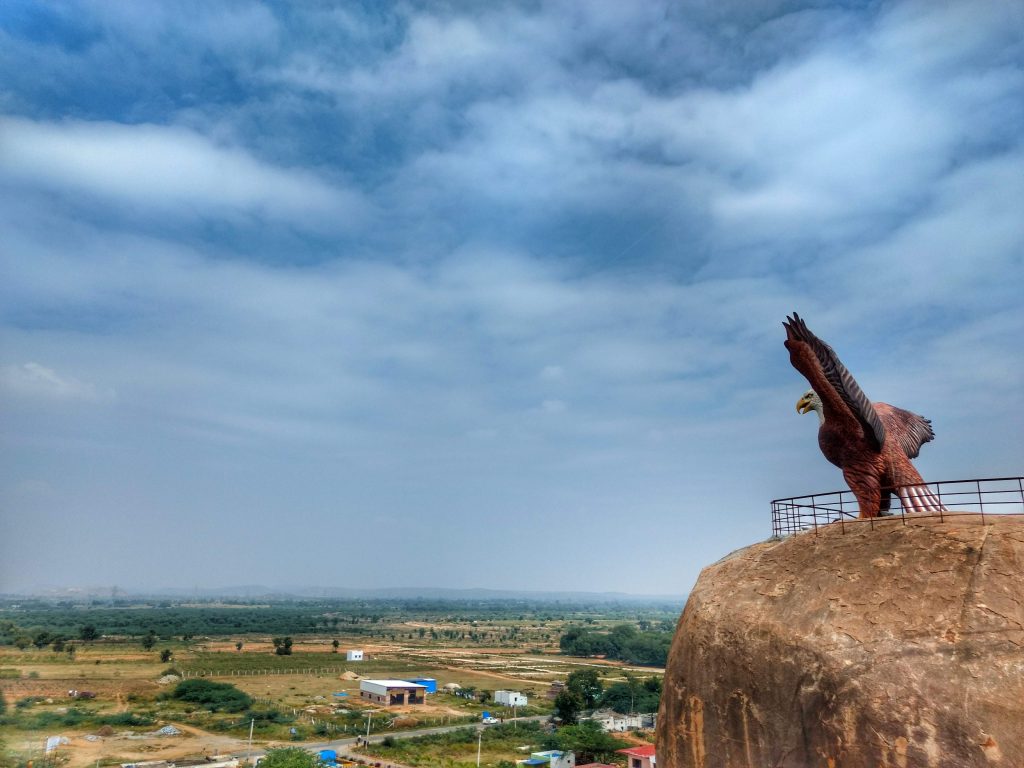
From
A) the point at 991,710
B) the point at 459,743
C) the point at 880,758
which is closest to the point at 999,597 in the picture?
the point at 991,710

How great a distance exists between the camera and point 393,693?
80.7m

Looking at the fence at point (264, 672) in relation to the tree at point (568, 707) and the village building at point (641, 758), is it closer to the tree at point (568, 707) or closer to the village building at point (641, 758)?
the tree at point (568, 707)

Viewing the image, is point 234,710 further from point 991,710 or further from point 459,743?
point 991,710

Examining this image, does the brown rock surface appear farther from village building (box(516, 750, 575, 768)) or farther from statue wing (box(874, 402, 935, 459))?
village building (box(516, 750, 575, 768))

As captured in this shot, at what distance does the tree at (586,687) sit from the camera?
78750mm

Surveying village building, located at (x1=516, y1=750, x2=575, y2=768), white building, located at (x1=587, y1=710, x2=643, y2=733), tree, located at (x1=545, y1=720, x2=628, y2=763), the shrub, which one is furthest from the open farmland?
village building, located at (x1=516, y1=750, x2=575, y2=768)

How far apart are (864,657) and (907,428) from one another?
1289cm

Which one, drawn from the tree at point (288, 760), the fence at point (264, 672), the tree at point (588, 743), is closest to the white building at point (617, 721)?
the tree at point (588, 743)

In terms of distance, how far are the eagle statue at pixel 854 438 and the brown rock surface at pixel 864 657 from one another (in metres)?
3.51

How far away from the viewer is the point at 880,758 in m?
11.0

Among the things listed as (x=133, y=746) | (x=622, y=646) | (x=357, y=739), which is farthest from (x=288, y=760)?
(x=622, y=646)

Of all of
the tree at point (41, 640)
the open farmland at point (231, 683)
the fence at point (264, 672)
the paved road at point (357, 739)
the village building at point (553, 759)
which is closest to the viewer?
the village building at point (553, 759)

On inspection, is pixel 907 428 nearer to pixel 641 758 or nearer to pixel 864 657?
pixel 864 657

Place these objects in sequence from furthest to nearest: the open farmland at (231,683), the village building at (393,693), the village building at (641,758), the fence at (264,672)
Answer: the fence at (264,672)
the village building at (393,693)
the open farmland at (231,683)
the village building at (641,758)
